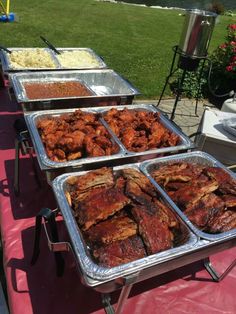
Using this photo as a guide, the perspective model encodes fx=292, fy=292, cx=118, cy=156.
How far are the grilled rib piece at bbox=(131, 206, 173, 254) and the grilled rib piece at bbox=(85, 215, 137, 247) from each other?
1.9 inches

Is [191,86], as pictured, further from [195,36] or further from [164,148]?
[164,148]

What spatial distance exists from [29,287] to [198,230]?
1.09 meters

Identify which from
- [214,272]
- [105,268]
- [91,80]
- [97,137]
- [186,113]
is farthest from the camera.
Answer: [186,113]

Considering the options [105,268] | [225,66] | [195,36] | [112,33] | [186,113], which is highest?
[195,36]

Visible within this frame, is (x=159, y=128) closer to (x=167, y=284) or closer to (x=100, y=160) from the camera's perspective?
(x=100, y=160)

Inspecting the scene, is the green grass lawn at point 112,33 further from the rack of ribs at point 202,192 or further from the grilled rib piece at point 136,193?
the grilled rib piece at point 136,193

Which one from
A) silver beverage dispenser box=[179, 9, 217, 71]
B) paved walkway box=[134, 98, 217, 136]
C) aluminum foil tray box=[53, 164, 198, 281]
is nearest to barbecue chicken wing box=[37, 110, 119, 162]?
aluminum foil tray box=[53, 164, 198, 281]

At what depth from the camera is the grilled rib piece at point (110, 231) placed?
150 centimetres

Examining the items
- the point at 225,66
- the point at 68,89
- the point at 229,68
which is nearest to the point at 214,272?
the point at 68,89

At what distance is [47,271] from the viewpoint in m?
1.91

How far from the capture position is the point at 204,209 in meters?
1.75

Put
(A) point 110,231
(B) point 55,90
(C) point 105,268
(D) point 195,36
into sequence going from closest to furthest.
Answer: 1. (C) point 105,268
2. (A) point 110,231
3. (B) point 55,90
4. (D) point 195,36

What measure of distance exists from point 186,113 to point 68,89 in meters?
3.12

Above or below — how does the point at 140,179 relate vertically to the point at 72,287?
above
